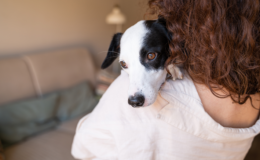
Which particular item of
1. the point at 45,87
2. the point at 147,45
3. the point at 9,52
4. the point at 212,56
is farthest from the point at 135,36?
the point at 9,52

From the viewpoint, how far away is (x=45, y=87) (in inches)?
80.7

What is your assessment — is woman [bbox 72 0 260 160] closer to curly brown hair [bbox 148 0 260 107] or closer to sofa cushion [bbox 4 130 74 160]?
curly brown hair [bbox 148 0 260 107]

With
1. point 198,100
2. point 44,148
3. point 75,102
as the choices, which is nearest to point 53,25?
point 75,102

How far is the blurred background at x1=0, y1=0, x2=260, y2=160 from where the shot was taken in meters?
1.63

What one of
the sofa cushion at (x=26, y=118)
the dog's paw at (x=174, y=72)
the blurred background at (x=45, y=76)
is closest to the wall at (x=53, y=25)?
the blurred background at (x=45, y=76)

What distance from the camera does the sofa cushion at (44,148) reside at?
1501mm

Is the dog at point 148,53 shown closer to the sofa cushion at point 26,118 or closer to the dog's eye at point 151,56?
the dog's eye at point 151,56

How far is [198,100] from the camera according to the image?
58 centimetres

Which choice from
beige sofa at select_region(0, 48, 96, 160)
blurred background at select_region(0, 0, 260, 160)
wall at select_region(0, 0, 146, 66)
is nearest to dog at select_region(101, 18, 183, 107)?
blurred background at select_region(0, 0, 260, 160)

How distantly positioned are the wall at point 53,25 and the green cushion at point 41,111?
657 millimetres

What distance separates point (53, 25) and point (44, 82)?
79 cm

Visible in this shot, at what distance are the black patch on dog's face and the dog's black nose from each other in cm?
16

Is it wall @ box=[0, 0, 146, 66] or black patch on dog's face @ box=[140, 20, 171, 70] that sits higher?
black patch on dog's face @ box=[140, 20, 171, 70]

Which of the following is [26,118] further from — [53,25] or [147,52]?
[147,52]
